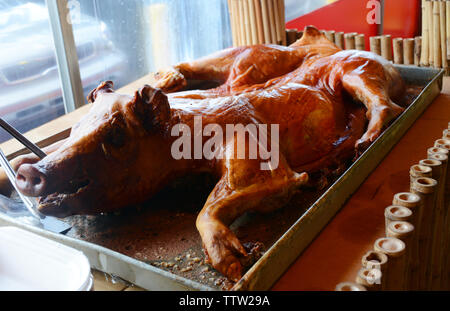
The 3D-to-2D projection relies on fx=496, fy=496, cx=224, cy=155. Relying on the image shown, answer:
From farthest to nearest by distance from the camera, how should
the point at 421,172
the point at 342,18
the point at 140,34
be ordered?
the point at 342,18 → the point at 140,34 → the point at 421,172

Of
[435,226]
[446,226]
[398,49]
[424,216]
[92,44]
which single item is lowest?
[446,226]

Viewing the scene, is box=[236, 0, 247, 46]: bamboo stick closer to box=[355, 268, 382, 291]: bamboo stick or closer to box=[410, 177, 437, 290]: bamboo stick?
box=[410, 177, 437, 290]: bamboo stick

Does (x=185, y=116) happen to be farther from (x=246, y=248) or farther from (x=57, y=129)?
(x=57, y=129)

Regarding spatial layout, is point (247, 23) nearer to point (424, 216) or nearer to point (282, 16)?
point (282, 16)

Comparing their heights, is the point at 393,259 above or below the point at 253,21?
below

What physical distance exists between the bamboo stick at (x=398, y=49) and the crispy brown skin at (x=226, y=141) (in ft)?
4.55

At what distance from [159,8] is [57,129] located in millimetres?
2554

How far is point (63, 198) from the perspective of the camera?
67.4 inches

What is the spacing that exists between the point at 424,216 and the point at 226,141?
772mm

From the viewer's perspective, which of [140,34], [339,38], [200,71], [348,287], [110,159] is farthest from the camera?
[140,34]

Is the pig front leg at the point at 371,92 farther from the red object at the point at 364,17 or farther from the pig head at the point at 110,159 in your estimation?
the red object at the point at 364,17

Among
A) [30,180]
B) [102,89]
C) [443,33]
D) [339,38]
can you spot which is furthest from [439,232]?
[339,38]

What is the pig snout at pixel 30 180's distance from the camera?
5.11ft
